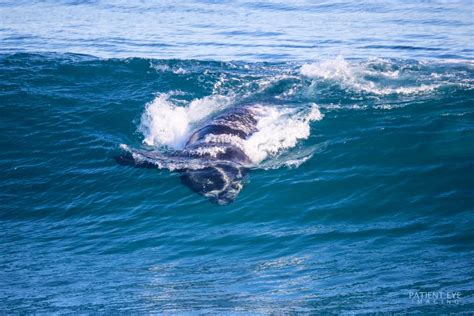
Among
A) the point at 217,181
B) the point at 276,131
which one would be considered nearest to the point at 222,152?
the point at 217,181

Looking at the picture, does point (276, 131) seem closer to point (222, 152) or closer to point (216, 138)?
point (216, 138)

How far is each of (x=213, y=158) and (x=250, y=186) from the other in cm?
117

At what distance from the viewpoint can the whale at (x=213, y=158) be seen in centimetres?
1089

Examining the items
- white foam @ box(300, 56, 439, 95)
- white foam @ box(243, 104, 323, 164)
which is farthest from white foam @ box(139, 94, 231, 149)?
white foam @ box(300, 56, 439, 95)

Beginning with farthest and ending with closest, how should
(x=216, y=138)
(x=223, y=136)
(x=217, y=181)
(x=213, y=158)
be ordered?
(x=223, y=136), (x=216, y=138), (x=213, y=158), (x=217, y=181)

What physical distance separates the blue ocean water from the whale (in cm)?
22

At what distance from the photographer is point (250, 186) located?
11.2 m

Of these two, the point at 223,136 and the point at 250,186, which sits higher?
the point at 223,136

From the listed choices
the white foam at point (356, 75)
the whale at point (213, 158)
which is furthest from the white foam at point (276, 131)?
the white foam at point (356, 75)

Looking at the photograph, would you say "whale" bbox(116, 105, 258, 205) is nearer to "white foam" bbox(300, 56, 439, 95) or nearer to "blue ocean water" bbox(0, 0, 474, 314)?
"blue ocean water" bbox(0, 0, 474, 314)

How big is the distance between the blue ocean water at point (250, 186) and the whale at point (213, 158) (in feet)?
0.72

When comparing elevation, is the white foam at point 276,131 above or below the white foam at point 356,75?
below

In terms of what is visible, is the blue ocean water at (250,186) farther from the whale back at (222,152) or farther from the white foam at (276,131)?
the whale back at (222,152)

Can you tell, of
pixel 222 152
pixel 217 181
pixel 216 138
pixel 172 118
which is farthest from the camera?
pixel 172 118
